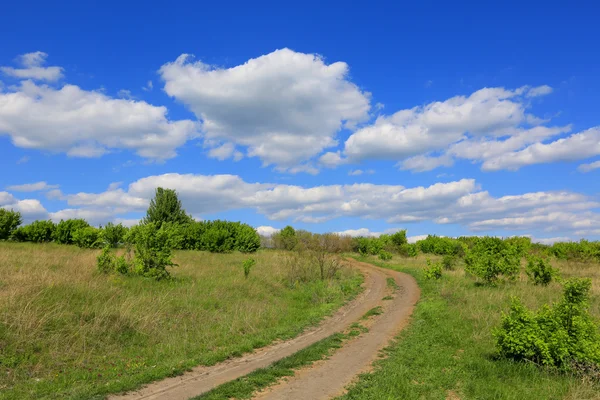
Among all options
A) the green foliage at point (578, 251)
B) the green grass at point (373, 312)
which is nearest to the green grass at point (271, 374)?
the green grass at point (373, 312)

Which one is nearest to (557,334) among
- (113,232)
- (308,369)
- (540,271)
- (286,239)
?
(308,369)

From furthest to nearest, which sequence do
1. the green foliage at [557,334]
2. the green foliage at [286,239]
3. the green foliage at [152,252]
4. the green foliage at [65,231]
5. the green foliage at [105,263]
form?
the green foliage at [286,239], the green foliage at [65,231], the green foliage at [152,252], the green foliage at [105,263], the green foliage at [557,334]

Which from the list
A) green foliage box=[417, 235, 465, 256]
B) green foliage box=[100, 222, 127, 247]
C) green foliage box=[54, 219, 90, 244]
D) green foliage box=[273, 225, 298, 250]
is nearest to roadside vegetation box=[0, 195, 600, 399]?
green foliage box=[100, 222, 127, 247]

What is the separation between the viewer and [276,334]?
11695mm

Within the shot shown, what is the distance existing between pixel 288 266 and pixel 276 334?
14296mm

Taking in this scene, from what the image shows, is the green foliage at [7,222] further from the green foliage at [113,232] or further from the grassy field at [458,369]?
the grassy field at [458,369]

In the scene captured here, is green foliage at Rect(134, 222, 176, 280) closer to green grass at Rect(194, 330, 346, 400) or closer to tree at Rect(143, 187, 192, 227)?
green grass at Rect(194, 330, 346, 400)

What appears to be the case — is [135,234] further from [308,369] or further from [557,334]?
[557,334]

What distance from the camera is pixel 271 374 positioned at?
791cm

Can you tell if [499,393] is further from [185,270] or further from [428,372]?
[185,270]

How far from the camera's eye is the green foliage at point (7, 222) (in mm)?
35531

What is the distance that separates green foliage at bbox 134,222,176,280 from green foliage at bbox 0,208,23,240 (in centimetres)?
2732

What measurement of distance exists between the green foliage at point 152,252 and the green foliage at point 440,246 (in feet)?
154

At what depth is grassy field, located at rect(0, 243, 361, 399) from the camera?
786 cm
